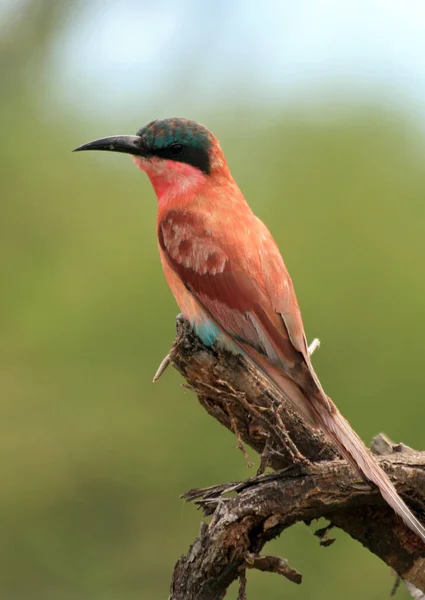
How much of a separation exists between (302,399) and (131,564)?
313 cm

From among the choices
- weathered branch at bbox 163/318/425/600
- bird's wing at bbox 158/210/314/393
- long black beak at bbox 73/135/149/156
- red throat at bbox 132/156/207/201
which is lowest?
weathered branch at bbox 163/318/425/600

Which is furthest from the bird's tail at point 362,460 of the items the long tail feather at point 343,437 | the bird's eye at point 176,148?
the bird's eye at point 176,148

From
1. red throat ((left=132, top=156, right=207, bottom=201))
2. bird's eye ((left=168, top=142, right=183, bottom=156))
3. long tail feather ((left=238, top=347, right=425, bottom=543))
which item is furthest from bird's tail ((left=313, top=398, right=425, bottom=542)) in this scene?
bird's eye ((left=168, top=142, right=183, bottom=156))

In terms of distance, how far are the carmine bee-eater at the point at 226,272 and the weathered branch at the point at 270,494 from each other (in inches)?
2.7

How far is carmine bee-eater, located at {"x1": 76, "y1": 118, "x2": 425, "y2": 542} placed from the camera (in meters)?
2.14

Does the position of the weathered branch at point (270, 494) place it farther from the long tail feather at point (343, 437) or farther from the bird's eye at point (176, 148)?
the bird's eye at point (176, 148)

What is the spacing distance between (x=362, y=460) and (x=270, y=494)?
230mm

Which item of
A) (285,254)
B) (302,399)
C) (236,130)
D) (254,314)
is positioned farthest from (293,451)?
(236,130)

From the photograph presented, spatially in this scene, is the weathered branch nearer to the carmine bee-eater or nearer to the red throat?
the carmine bee-eater

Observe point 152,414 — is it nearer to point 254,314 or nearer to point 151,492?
point 151,492

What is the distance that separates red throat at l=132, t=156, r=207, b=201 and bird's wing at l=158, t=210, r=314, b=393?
14cm

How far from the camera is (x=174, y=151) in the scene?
2.84 m

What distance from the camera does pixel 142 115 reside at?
5.43 m

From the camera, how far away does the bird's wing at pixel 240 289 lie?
227 centimetres
